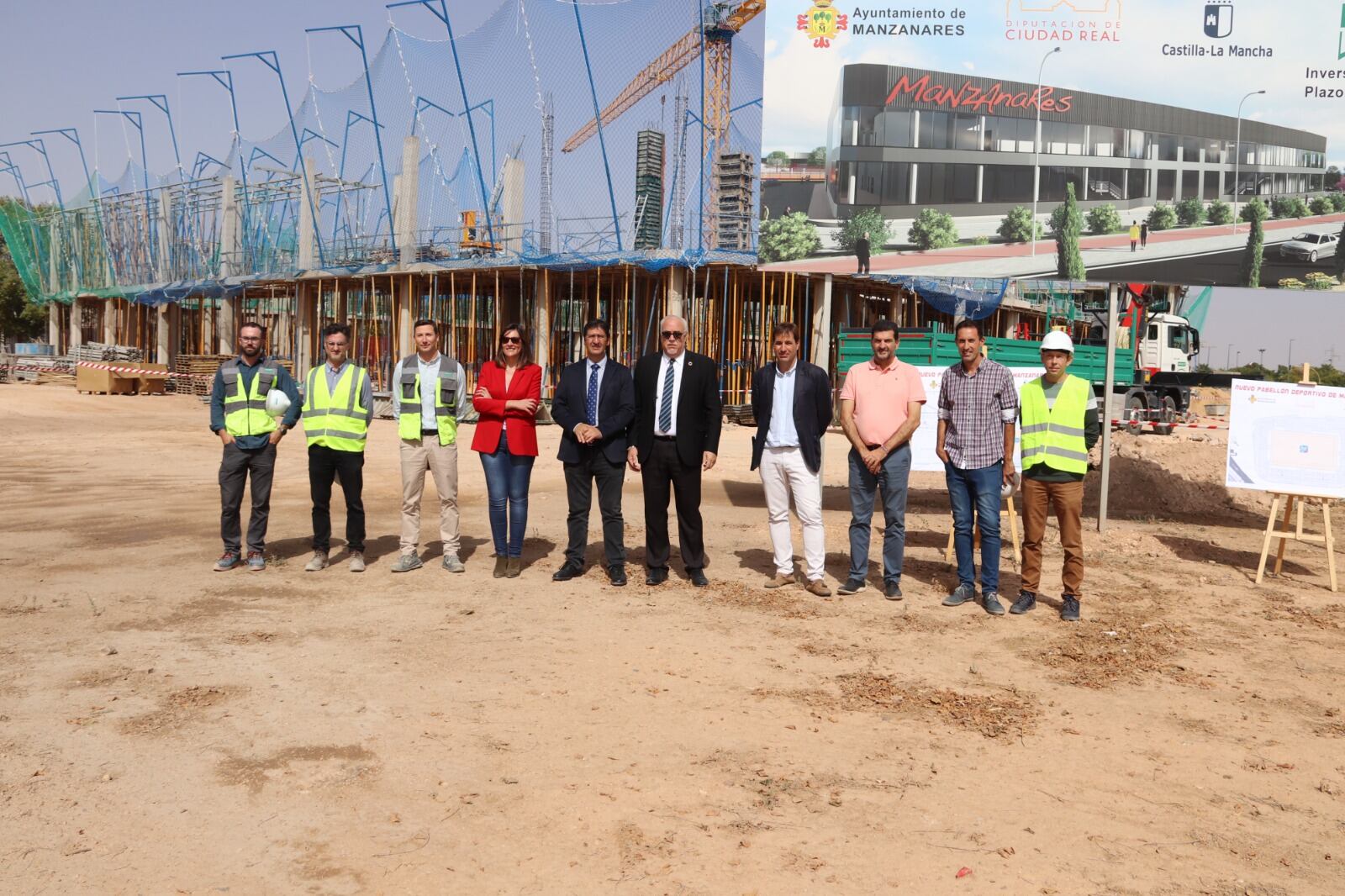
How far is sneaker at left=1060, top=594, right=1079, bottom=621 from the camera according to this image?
6637 mm

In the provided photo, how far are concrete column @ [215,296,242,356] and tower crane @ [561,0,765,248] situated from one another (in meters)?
18.6

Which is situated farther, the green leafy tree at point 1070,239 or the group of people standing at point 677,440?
the green leafy tree at point 1070,239

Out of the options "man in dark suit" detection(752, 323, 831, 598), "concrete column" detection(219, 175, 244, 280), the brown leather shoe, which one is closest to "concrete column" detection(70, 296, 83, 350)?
"concrete column" detection(219, 175, 244, 280)

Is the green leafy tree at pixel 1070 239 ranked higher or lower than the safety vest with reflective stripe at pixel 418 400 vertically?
higher

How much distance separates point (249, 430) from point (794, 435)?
393cm

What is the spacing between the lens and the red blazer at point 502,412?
290 inches

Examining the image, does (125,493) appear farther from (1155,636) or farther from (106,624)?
(1155,636)

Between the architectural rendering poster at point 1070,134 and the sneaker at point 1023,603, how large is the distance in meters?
4.49

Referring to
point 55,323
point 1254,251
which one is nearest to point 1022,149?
point 1254,251

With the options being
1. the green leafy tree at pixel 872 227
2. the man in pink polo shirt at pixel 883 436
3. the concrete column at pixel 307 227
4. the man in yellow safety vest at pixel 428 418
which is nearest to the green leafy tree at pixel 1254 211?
the green leafy tree at pixel 872 227

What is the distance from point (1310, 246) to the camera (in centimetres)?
977

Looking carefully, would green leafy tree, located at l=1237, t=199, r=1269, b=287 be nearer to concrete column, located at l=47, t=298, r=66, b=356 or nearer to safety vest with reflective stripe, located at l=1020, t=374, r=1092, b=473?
safety vest with reflective stripe, located at l=1020, t=374, r=1092, b=473

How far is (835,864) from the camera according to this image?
3.34 m

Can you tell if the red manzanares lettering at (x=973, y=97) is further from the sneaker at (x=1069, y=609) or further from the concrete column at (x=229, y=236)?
the concrete column at (x=229, y=236)
